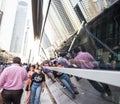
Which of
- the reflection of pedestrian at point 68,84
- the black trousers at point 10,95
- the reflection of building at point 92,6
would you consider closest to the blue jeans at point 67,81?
the reflection of pedestrian at point 68,84

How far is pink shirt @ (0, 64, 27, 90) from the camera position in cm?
593

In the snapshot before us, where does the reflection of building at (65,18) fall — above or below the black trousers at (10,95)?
above

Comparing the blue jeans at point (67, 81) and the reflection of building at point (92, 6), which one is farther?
the blue jeans at point (67, 81)

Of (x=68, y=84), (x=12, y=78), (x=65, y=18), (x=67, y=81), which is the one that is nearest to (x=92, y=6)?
(x=12, y=78)

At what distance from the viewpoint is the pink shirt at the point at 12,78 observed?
5932mm

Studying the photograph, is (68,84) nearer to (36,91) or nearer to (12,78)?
(36,91)

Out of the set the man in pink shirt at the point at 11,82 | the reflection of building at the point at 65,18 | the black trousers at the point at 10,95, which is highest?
the reflection of building at the point at 65,18

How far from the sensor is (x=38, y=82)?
8.60 metres

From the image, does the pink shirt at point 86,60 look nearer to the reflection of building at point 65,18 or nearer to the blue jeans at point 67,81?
the reflection of building at point 65,18

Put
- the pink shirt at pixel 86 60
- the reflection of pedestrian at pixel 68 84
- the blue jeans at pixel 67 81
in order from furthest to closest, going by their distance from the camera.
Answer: the blue jeans at pixel 67 81, the reflection of pedestrian at pixel 68 84, the pink shirt at pixel 86 60

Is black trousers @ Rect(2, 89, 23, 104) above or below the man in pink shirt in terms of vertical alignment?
below

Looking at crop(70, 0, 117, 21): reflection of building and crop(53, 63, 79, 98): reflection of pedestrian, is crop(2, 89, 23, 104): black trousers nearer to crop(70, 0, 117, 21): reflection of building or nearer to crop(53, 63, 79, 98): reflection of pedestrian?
crop(53, 63, 79, 98): reflection of pedestrian

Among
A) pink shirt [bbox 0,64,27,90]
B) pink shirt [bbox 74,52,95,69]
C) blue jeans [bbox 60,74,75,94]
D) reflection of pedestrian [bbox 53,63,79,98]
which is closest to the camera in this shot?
pink shirt [bbox 74,52,95,69]

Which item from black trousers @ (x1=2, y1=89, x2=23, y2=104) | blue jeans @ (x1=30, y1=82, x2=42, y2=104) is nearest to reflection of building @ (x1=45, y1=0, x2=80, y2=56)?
blue jeans @ (x1=30, y1=82, x2=42, y2=104)
